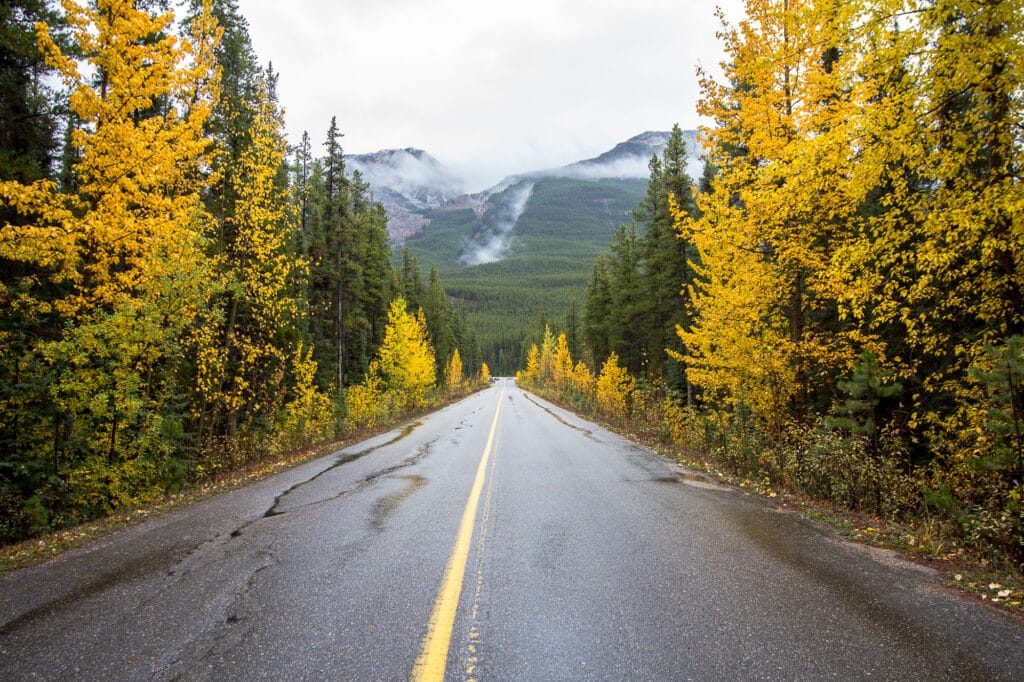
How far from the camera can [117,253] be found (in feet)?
26.1

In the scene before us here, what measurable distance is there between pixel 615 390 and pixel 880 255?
72.7ft

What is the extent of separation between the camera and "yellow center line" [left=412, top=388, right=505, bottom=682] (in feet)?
9.23

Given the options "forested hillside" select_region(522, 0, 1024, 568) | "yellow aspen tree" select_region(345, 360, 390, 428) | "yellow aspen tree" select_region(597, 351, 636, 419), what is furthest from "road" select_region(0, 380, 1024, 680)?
"yellow aspen tree" select_region(597, 351, 636, 419)

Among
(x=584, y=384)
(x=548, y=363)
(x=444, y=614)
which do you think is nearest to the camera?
(x=444, y=614)

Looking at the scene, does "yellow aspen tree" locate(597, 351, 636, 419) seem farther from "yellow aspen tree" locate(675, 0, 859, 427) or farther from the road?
the road

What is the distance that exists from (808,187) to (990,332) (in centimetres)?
290

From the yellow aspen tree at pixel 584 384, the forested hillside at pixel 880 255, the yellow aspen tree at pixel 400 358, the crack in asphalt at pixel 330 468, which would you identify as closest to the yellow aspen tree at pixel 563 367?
the yellow aspen tree at pixel 584 384

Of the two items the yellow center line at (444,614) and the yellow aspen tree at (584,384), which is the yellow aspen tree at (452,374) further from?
the yellow center line at (444,614)

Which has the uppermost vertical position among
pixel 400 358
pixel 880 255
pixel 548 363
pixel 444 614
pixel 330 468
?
pixel 880 255

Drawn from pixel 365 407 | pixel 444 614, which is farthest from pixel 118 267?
pixel 365 407

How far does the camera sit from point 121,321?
24.1 feet

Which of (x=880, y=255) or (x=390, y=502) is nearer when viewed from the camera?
(x=880, y=255)

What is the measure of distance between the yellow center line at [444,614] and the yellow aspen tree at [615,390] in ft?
73.0

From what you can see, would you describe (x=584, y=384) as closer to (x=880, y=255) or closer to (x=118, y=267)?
(x=880, y=255)
